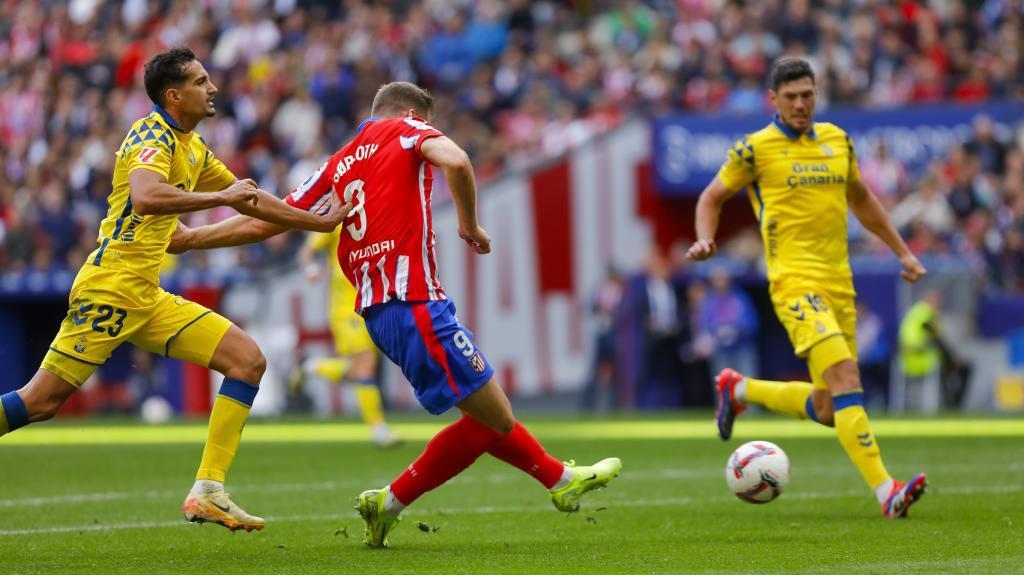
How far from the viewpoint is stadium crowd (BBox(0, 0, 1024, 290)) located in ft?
72.2

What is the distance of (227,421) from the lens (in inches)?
335

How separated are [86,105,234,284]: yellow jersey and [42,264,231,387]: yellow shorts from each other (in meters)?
0.07

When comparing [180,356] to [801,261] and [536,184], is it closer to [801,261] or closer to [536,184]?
[801,261]

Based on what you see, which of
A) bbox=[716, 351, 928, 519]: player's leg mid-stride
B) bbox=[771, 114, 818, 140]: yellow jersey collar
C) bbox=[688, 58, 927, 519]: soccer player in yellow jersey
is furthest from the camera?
bbox=[771, 114, 818, 140]: yellow jersey collar

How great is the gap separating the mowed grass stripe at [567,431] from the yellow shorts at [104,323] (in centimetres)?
845

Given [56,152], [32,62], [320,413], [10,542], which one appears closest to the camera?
[10,542]

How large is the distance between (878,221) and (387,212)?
3797 mm

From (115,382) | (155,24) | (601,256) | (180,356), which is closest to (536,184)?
(601,256)

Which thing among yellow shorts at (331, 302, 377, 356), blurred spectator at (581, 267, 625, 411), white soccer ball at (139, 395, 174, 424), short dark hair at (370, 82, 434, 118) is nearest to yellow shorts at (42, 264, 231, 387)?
short dark hair at (370, 82, 434, 118)

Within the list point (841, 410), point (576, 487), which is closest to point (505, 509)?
point (576, 487)

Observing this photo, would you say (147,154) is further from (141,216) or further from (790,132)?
(790,132)

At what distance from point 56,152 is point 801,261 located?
61.0ft

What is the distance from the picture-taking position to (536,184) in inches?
922

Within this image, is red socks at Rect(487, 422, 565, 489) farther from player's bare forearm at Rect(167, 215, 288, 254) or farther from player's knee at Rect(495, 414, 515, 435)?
player's bare forearm at Rect(167, 215, 288, 254)
